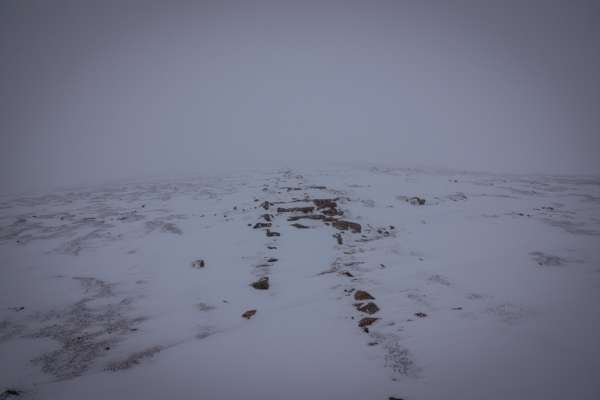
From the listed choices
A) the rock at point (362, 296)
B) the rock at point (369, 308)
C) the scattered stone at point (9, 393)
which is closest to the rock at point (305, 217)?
the rock at point (362, 296)

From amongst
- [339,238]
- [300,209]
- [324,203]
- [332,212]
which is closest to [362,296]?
[339,238]

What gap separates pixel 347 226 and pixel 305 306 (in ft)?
15.9

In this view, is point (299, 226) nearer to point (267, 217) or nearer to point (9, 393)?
point (267, 217)

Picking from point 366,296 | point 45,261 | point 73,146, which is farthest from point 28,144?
point 366,296

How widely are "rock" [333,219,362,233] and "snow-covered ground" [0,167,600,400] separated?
0.24 metres

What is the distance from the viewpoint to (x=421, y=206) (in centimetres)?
1224

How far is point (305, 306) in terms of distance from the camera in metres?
5.20

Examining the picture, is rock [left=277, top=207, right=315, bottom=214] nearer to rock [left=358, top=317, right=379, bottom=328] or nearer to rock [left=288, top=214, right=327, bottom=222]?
rock [left=288, top=214, right=327, bottom=222]

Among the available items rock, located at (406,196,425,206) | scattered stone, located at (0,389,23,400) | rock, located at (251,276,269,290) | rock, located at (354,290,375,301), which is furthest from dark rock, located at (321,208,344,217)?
scattered stone, located at (0,389,23,400)

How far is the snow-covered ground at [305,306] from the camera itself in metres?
3.37

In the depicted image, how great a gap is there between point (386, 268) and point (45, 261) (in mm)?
9572

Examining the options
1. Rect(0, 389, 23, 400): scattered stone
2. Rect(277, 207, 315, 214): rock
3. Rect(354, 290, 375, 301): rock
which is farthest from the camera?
Rect(277, 207, 315, 214): rock

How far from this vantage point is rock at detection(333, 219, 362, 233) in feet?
31.1

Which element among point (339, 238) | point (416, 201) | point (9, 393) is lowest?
point (9, 393)
